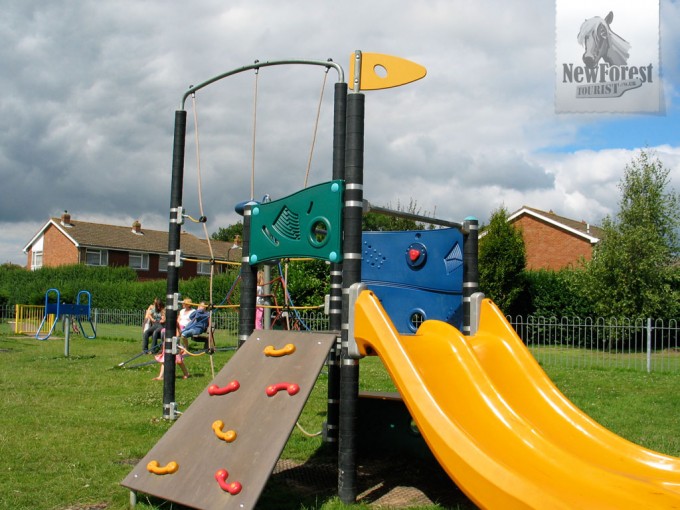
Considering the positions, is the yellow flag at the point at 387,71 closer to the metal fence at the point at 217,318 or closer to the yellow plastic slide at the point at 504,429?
the yellow plastic slide at the point at 504,429

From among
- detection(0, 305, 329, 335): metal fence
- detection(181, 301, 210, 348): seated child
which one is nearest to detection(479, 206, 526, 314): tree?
detection(0, 305, 329, 335): metal fence

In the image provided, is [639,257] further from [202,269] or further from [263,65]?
[202,269]

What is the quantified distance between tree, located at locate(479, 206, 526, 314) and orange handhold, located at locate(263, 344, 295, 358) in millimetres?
19288

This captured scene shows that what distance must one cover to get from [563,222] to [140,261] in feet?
103

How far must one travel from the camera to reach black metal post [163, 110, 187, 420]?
7488mm

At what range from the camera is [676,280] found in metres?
22.3

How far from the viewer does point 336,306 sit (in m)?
6.15

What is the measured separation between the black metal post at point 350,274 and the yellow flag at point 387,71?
0.35 metres

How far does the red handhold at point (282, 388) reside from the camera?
4.45 metres

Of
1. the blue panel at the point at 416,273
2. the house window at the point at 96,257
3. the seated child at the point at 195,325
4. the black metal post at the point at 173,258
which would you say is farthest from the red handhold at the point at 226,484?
the house window at the point at 96,257

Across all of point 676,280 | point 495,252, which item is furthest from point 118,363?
point 676,280

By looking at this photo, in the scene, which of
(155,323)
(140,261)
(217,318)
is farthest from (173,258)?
(140,261)

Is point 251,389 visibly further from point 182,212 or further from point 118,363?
point 118,363

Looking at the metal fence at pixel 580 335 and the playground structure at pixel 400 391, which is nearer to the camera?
the playground structure at pixel 400 391
